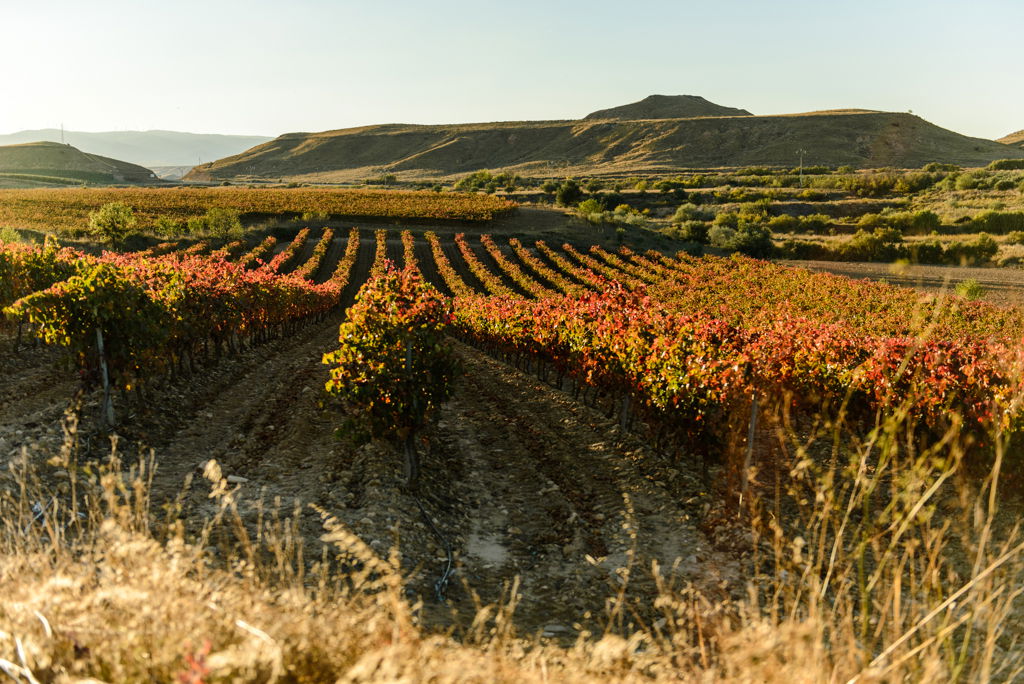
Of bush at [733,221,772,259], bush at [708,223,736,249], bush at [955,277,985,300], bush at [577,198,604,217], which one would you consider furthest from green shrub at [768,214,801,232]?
bush at [955,277,985,300]

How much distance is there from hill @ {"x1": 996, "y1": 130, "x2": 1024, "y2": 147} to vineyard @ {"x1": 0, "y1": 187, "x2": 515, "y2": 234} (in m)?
172

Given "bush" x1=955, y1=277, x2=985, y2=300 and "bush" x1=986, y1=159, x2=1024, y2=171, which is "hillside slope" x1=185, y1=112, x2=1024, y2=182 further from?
"bush" x1=955, y1=277, x2=985, y2=300

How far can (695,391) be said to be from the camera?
11289mm

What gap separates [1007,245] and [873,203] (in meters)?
30.1

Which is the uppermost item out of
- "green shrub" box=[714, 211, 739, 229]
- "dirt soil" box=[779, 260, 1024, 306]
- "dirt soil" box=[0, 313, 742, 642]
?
"green shrub" box=[714, 211, 739, 229]

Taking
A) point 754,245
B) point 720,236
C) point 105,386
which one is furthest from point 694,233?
point 105,386

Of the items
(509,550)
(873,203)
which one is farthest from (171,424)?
(873,203)

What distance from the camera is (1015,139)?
185875mm

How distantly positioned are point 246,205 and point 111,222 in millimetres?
33787

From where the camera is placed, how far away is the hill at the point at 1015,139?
17555 cm

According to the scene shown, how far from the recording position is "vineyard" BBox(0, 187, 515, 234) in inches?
2980

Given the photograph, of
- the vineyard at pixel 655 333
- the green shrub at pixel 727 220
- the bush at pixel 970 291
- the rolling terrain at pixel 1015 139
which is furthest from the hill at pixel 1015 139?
the vineyard at pixel 655 333

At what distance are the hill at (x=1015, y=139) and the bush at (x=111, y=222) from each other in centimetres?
21616

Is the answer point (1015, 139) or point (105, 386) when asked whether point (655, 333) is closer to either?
point (105, 386)
